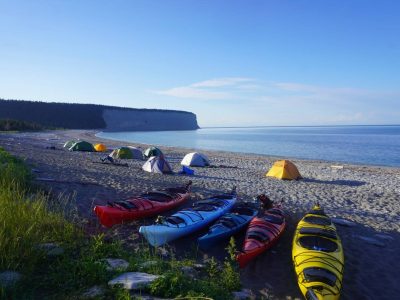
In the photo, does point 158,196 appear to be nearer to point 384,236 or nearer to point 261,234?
point 261,234

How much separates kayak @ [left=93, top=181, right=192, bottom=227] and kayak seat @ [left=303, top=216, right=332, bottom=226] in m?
3.52

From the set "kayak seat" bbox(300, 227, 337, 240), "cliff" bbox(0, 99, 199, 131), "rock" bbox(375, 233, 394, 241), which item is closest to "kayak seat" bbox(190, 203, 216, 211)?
"kayak seat" bbox(300, 227, 337, 240)

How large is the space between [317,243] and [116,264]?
383cm

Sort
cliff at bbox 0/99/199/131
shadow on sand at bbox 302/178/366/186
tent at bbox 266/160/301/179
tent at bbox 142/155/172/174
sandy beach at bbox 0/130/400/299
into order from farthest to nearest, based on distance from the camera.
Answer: cliff at bbox 0/99/199/131, tent at bbox 266/160/301/179, shadow on sand at bbox 302/178/366/186, tent at bbox 142/155/172/174, sandy beach at bbox 0/130/400/299

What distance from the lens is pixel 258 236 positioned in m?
7.14

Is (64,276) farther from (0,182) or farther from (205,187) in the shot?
(205,187)

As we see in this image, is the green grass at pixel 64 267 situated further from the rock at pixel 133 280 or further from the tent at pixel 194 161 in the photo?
the tent at pixel 194 161

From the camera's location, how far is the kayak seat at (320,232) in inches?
270

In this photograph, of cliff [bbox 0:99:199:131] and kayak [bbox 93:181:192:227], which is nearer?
kayak [bbox 93:181:192:227]

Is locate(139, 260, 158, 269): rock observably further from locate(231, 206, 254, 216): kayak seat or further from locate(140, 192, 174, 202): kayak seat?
locate(140, 192, 174, 202): kayak seat

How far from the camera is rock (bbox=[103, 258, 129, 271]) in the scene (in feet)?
14.9

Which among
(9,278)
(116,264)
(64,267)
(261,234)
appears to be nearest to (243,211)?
(261,234)

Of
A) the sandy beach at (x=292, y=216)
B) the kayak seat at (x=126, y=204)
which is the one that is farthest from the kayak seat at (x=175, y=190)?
the kayak seat at (x=126, y=204)

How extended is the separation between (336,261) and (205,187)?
7721 mm
